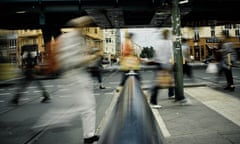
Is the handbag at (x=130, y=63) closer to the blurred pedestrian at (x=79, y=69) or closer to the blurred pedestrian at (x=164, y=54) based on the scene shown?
the blurred pedestrian at (x=164, y=54)

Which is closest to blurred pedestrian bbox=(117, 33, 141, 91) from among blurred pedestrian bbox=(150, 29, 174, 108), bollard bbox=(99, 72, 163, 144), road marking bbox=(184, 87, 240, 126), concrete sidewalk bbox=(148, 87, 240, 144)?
blurred pedestrian bbox=(150, 29, 174, 108)

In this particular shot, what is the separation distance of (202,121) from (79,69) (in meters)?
2.72

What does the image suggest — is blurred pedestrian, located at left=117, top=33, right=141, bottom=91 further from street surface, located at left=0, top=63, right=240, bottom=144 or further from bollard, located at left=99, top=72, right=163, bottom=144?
bollard, located at left=99, top=72, right=163, bottom=144

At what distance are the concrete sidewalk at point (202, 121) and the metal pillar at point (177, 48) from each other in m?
0.40

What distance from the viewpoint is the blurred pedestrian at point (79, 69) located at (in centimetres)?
439

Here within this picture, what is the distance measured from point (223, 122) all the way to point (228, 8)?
29.3 metres

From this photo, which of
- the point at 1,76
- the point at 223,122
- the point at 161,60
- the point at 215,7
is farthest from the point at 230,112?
the point at 215,7

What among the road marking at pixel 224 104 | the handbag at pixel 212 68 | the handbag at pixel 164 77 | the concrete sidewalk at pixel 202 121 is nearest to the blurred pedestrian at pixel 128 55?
the handbag at pixel 164 77

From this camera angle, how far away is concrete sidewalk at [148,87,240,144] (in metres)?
4.79

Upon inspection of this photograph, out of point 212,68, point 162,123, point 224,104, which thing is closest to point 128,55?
point 212,68

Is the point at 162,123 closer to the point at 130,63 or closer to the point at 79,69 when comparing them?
the point at 79,69

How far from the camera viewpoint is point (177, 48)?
884 centimetres

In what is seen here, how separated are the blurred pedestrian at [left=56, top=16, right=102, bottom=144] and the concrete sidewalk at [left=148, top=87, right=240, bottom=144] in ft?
3.80

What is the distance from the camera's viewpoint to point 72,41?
14.6ft
